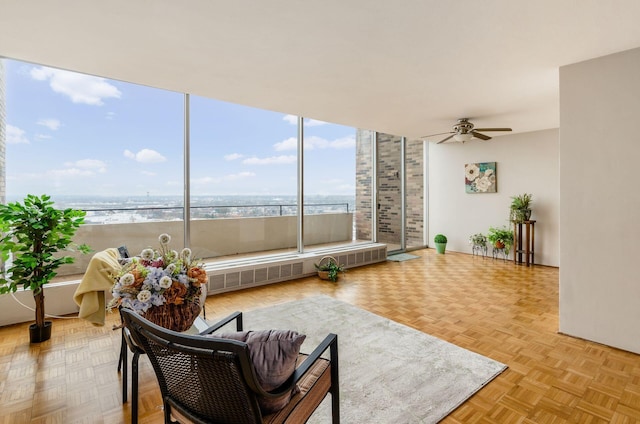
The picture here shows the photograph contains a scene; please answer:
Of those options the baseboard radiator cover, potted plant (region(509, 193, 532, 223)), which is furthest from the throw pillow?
potted plant (region(509, 193, 532, 223))

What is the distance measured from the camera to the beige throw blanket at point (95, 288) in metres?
2.66

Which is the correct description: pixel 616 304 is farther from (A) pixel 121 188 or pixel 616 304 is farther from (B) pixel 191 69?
(A) pixel 121 188

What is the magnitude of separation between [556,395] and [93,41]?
4345mm

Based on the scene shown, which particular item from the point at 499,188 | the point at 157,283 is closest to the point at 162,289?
the point at 157,283

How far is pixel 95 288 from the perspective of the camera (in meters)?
2.66

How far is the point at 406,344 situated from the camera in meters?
2.91

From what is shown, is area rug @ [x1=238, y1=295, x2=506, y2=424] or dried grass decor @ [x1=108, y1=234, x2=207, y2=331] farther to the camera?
area rug @ [x1=238, y1=295, x2=506, y2=424]

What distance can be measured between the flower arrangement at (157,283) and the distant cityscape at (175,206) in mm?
2655

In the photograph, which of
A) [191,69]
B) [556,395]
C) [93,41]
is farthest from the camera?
[191,69]

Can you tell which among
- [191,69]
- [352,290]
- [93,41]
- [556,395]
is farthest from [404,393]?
[93,41]

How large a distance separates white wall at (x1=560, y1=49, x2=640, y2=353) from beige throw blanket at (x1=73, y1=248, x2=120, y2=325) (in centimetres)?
415

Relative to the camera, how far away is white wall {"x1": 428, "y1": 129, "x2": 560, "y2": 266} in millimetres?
6086

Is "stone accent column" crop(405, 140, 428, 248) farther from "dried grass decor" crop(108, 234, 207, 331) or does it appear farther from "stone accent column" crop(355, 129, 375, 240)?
"dried grass decor" crop(108, 234, 207, 331)

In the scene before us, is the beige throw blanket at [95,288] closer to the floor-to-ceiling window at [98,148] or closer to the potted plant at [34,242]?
the potted plant at [34,242]
